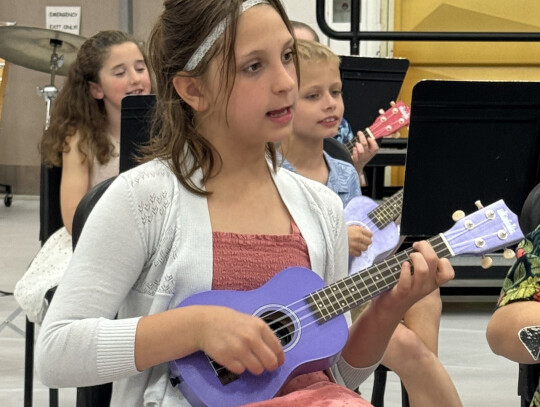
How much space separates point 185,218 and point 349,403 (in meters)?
0.36

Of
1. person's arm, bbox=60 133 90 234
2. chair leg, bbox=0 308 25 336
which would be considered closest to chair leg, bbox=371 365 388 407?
person's arm, bbox=60 133 90 234

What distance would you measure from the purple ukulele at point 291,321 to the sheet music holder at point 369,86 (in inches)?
74.6

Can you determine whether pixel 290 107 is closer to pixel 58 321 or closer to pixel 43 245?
pixel 58 321

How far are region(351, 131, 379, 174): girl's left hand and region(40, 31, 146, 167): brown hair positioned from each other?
0.76 metres

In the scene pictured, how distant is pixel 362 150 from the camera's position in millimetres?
3094

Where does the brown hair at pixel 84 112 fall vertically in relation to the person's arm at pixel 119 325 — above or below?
above

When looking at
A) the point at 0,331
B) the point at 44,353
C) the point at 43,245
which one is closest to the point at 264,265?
the point at 44,353

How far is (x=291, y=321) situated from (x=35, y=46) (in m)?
3.25

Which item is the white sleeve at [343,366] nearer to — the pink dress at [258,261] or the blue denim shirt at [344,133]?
the pink dress at [258,261]

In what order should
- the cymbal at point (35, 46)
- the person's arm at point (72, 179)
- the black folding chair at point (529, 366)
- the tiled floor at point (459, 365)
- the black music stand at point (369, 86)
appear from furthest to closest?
the cymbal at point (35, 46), the black music stand at point (369, 86), the tiled floor at point (459, 365), the person's arm at point (72, 179), the black folding chair at point (529, 366)

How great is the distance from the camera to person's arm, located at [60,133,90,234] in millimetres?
2688

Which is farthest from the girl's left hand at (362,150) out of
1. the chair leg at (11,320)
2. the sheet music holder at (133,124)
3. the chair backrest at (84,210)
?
the chair backrest at (84,210)

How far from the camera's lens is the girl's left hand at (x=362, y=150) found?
10.2ft

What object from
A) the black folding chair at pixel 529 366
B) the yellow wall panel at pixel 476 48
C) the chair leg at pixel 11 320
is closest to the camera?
the black folding chair at pixel 529 366
